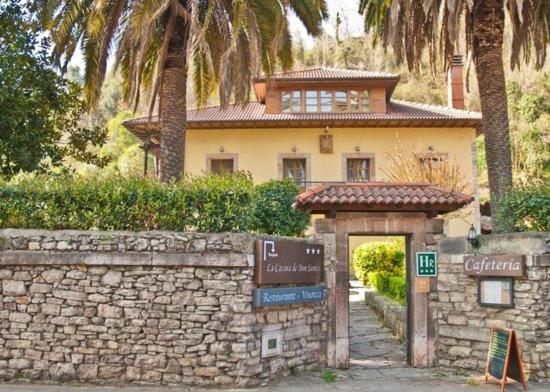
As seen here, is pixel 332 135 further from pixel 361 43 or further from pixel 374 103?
pixel 361 43

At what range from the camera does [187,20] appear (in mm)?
10953

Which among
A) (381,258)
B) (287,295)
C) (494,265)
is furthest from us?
(381,258)

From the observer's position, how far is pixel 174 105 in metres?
11.3

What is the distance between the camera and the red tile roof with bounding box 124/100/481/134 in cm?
2130

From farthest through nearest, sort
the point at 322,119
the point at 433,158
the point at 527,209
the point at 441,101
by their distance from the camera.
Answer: the point at 441,101, the point at 433,158, the point at 322,119, the point at 527,209

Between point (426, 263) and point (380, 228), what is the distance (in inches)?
40.9

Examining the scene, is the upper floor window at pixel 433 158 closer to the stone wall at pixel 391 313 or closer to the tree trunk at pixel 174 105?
the stone wall at pixel 391 313

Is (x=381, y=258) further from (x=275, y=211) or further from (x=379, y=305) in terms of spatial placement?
→ (x=275, y=211)

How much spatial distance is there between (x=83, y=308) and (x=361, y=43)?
40.8 m

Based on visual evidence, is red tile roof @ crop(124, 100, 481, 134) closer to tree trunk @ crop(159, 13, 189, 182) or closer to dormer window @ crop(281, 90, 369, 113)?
dormer window @ crop(281, 90, 369, 113)

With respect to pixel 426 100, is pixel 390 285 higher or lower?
lower

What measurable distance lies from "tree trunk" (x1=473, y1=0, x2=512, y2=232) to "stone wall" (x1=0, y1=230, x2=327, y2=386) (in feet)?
20.3

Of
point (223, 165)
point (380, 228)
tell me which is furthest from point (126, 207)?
point (223, 165)

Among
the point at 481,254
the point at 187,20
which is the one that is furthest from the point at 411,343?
the point at 187,20
